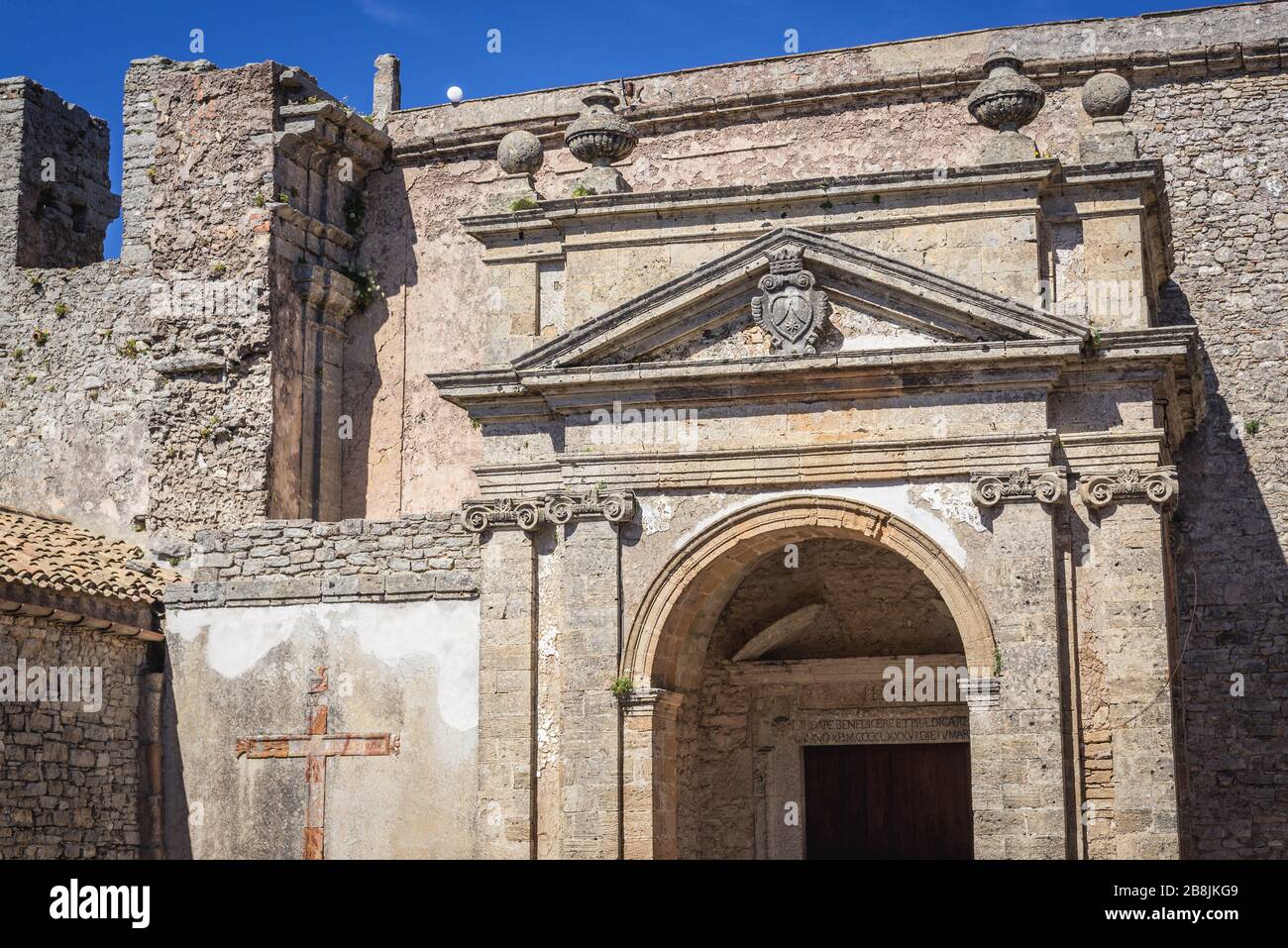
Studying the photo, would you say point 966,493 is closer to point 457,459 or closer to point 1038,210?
point 1038,210

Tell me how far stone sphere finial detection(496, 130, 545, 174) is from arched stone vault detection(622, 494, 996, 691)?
3.57 meters

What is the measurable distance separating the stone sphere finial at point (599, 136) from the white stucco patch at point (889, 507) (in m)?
3.19

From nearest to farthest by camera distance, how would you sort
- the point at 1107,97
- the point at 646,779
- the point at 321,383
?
the point at 646,779 → the point at 1107,97 → the point at 321,383

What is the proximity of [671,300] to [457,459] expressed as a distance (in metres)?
Answer: 5.73

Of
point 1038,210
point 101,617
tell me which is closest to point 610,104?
point 1038,210

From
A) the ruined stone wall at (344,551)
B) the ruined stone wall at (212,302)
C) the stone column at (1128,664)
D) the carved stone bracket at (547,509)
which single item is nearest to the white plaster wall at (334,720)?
the ruined stone wall at (344,551)

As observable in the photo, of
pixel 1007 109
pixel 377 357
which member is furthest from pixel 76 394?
pixel 1007 109

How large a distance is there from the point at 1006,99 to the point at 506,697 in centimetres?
602

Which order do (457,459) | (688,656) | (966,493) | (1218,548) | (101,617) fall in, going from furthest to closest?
(457,459) < (1218,548) < (101,617) < (688,656) < (966,493)

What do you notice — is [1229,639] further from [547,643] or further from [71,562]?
[71,562]

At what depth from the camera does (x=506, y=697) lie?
14.1 m

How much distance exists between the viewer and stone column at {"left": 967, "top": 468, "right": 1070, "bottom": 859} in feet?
41.8

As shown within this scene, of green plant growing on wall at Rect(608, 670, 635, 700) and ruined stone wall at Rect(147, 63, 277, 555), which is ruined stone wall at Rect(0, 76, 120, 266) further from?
green plant growing on wall at Rect(608, 670, 635, 700)

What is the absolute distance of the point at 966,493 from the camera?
1338 cm
